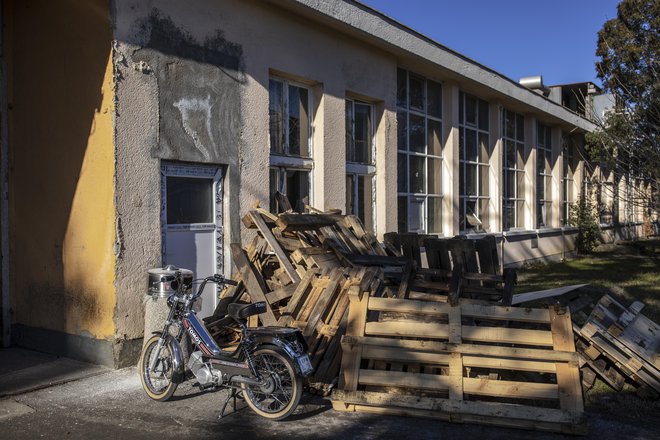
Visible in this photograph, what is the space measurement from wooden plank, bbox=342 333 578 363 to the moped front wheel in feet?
5.55

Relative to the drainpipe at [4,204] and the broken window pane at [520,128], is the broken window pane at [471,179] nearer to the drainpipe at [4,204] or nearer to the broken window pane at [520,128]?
the broken window pane at [520,128]

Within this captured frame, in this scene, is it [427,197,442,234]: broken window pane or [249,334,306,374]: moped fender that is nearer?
[249,334,306,374]: moped fender

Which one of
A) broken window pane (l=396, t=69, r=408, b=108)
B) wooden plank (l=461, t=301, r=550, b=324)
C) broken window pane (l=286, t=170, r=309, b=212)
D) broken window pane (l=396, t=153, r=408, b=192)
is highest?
broken window pane (l=396, t=69, r=408, b=108)

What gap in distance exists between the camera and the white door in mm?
7699

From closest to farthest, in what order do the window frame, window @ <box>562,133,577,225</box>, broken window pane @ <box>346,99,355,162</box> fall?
broken window pane @ <box>346,99,355,162</box> → the window frame → window @ <box>562,133,577,225</box>

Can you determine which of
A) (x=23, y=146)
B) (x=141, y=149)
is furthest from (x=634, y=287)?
(x=23, y=146)

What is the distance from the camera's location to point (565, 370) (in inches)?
214

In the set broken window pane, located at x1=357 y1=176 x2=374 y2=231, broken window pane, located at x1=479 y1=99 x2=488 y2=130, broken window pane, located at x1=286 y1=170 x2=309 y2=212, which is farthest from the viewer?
broken window pane, located at x1=479 y1=99 x2=488 y2=130

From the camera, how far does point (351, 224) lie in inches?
360

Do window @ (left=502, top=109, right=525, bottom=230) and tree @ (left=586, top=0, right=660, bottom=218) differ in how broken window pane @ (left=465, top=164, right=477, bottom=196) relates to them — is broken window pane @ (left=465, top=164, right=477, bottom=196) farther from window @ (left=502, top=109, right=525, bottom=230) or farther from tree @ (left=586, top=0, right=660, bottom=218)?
tree @ (left=586, top=0, right=660, bottom=218)

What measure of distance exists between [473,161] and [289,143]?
24.2 ft

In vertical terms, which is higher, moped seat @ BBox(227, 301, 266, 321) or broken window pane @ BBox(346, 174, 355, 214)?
broken window pane @ BBox(346, 174, 355, 214)

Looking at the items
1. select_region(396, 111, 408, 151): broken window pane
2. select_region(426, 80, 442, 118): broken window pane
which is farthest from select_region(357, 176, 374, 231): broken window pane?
select_region(426, 80, 442, 118): broken window pane

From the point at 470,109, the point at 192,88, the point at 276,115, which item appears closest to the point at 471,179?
the point at 470,109
